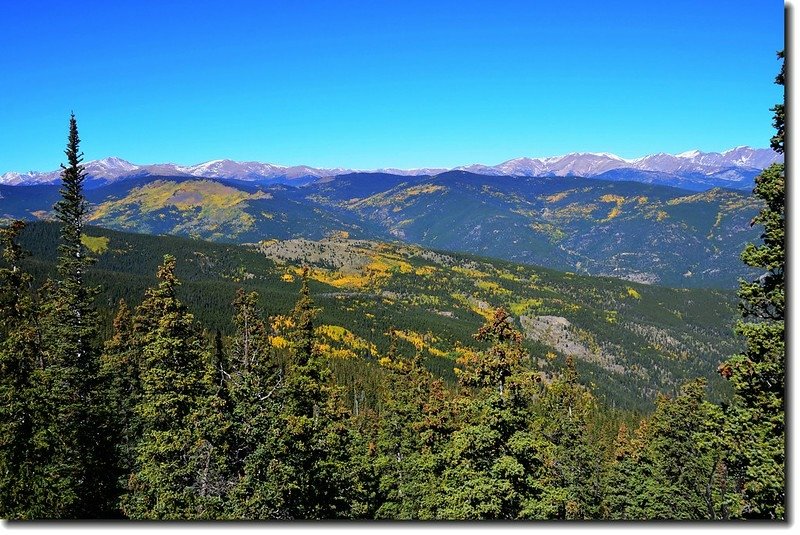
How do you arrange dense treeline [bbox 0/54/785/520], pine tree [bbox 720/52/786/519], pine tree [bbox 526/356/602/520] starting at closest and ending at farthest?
pine tree [bbox 720/52/786/519] < dense treeline [bbox 0/54/785/520] < pine tree [bbox 526/356/602/520]

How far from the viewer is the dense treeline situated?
35.0ft

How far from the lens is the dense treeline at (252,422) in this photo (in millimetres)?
10664

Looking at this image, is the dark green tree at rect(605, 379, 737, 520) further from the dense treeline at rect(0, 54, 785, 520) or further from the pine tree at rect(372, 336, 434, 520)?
the pine tree at rect(372, 336, 434, 520)

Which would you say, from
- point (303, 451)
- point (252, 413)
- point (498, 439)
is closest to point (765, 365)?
point (498, 439)

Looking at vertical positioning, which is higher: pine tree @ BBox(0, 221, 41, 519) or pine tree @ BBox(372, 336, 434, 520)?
pine tree @ BBox(0, 221, 41, 519)

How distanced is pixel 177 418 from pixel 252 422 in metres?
2.49

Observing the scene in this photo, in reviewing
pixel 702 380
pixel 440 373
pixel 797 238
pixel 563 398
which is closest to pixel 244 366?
pixel 797 238

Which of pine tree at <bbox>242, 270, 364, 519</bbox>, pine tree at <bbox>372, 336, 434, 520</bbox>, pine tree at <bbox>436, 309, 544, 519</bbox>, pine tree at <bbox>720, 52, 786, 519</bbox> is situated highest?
pine tree at <bbox>720, 52, 786, 519</bbox>

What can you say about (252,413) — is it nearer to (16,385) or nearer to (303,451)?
(303,451)

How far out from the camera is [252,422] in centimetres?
1906

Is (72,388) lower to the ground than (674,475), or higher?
higher

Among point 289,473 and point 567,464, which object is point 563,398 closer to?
point 567,464

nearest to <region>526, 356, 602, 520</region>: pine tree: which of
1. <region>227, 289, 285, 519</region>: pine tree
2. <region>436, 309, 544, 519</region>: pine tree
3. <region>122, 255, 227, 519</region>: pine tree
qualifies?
<region>227, 289, 285, 519</region>: pine tree

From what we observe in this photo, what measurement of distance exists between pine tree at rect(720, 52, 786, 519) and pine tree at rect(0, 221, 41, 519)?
14.3 m
